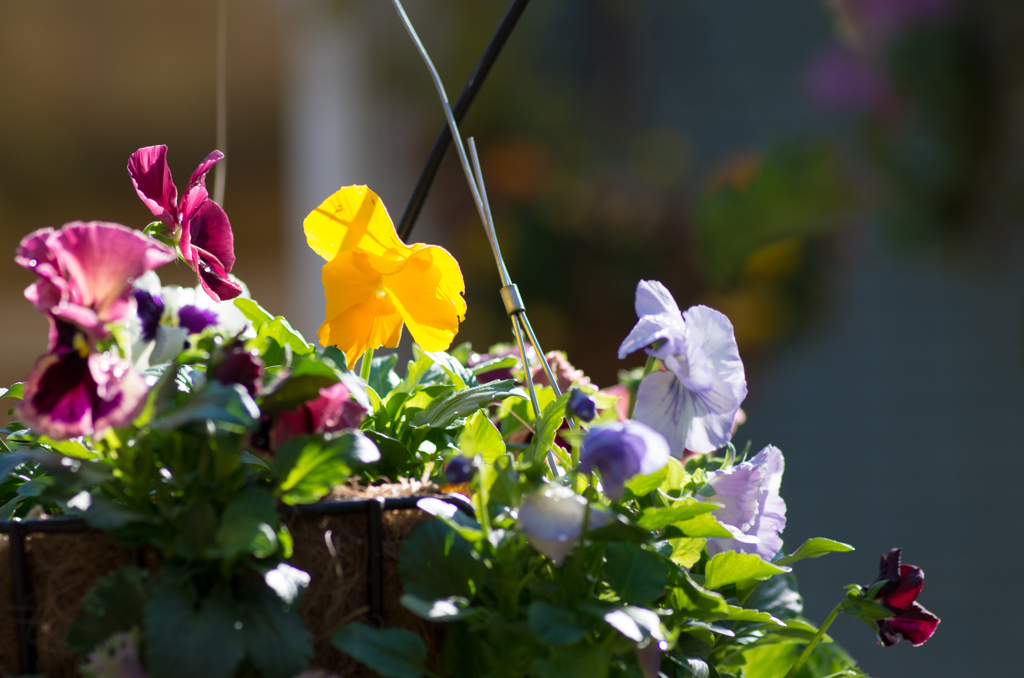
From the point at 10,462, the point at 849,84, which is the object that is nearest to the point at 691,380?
the point at 10,462

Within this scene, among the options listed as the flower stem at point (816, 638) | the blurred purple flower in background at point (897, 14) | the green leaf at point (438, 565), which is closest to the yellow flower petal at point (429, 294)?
the green leaf at point (438, 565)

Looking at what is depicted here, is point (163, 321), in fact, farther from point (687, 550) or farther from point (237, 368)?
point (687, 550)

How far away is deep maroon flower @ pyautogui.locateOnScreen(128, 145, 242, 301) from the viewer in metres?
0.39

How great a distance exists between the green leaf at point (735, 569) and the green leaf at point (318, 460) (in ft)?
0.55

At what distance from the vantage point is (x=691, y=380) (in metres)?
0.36

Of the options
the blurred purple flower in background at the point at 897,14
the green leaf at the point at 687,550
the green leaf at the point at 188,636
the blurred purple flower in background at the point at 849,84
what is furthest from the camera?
the blurred purple flower in background at the point at 849,84

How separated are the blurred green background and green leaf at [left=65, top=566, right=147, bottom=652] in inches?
46.3

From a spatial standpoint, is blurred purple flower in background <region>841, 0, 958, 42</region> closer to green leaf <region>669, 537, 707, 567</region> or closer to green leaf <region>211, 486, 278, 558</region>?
green leaf <region>669, 537, 707, 567</region>

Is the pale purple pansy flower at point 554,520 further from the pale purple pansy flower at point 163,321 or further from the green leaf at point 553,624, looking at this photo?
the pale purple pansy flower at point 163,321

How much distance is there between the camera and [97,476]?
313 mm

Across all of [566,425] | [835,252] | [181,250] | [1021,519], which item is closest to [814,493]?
[1021,519]

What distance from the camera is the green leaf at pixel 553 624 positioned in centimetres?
29

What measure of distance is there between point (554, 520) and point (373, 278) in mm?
165

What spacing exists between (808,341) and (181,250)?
1805mm
